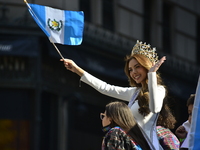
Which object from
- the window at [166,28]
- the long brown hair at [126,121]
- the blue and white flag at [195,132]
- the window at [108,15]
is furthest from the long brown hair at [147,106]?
the window at [166,28]

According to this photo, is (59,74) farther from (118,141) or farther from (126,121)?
(118,141)

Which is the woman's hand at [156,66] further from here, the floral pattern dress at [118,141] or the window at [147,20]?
the window at [147,20]

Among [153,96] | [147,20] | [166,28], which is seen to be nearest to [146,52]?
[153,96]

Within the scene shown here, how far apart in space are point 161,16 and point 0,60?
300 inches

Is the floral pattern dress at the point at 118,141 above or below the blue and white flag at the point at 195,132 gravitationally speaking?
below

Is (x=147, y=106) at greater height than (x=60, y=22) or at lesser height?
lesser

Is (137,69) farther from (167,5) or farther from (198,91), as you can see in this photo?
(167,5)

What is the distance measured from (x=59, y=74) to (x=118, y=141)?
1222cm

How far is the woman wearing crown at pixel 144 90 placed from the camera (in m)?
6.41

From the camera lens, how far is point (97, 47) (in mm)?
19250

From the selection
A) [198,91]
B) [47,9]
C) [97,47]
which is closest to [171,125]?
[198,91]

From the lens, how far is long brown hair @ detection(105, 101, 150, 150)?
6.45 m

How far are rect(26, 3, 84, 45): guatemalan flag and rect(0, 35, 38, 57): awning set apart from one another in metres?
9.04

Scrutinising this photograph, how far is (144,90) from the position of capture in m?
6.95
